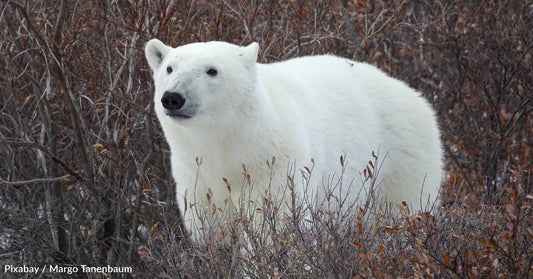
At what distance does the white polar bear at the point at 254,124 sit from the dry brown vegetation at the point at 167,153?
260 mm

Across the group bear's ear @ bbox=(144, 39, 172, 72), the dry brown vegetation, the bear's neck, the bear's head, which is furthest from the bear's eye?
the dry brown vegetation

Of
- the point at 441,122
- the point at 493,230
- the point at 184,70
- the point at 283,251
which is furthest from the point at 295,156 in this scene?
the point at 441,122

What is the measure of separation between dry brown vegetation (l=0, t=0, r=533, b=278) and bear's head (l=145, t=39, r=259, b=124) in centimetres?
54

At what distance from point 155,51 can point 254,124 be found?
64 cm

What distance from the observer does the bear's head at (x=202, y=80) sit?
4.07m

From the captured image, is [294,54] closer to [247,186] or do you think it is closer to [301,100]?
[301,100]

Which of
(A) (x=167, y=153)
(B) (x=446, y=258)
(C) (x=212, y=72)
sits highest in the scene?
(C) (x=212, y=72)

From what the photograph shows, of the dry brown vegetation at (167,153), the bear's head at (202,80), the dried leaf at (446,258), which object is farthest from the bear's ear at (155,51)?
the dried leaf at (446,258)

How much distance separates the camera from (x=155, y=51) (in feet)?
14.5

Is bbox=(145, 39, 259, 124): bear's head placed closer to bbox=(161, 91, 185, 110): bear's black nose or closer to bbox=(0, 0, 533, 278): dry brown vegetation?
bbox=(161, 91, 185, 110): bear's black nose

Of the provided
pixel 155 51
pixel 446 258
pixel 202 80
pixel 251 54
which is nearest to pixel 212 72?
pixel 202 80

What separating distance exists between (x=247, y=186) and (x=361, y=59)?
2.61 metres

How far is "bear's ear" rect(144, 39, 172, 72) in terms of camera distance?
4.38 m

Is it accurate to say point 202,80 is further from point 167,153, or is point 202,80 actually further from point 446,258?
point 167,153
